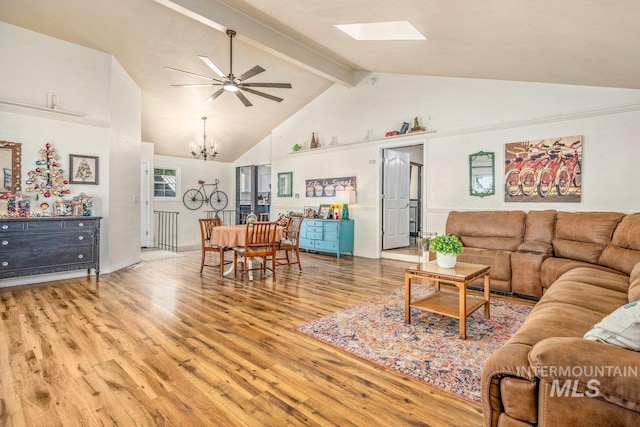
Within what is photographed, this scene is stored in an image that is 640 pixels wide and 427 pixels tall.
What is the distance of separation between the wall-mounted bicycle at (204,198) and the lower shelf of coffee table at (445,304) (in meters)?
7.96

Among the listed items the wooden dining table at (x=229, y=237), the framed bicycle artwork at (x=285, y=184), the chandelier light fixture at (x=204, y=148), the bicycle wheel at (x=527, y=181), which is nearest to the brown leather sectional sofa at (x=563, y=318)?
the bicycle wheel at (x=527, y=181)

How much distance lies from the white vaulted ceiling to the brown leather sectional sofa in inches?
73.1

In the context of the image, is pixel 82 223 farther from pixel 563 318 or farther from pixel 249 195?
pixel 249 195

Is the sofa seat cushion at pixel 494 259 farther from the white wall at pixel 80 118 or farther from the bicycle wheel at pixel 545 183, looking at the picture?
the white wall at pixel 80 118

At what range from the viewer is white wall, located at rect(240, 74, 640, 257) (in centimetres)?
420

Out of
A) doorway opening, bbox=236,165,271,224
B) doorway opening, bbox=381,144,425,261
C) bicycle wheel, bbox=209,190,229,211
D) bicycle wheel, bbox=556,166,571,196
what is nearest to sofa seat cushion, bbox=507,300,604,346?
bicycle wheel, bbox=556,166,571,196

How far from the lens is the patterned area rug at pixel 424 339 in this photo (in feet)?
7.01

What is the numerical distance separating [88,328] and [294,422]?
2.30 metres

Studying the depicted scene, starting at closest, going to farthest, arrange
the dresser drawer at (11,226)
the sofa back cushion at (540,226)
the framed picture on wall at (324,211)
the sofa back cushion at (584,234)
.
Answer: the sofa back cushion at (584,234), the dresser drawer at (11,226), the sofa back cushion at (540,226), the framed picture on wall at (324,211)

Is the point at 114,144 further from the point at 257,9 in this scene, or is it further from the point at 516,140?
the point at 516,140

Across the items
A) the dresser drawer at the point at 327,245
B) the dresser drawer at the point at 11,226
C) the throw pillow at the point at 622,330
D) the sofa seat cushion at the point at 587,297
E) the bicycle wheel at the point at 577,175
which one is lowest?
the dresser drawer at the point at 327,245

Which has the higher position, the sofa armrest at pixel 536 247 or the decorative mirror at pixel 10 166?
the decorative mirror at pixel 10 166

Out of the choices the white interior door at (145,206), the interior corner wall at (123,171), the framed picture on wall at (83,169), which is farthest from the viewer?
the white interior door at (145,206)

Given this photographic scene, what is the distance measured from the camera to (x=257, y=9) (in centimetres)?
418
